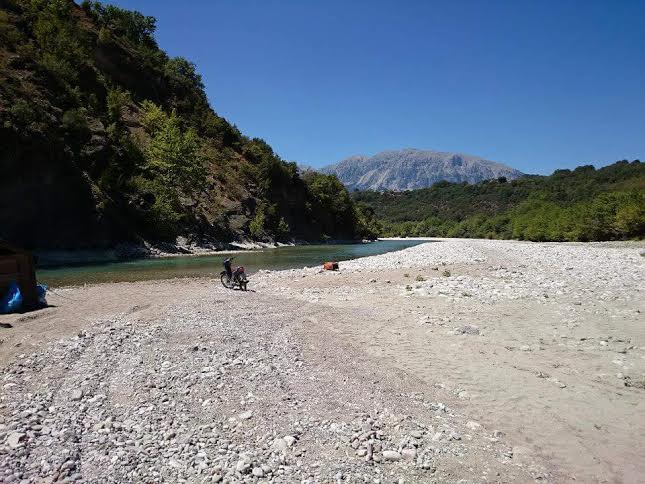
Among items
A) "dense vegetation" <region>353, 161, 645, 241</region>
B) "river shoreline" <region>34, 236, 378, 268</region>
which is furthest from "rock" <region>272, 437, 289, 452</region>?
"dense vegetation" <region>353, 161, 645, 241</region>

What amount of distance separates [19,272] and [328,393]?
45.0ft

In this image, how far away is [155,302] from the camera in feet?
56.5

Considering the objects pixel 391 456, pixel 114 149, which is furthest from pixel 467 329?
pixel 114 149

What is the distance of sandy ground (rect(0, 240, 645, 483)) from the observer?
19.1 ft

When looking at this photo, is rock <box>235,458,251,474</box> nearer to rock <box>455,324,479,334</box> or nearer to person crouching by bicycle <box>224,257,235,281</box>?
rock <box>455,324,479,334</box>

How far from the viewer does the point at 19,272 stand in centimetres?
1519

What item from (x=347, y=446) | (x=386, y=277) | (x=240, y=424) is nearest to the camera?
(x=347, y=446)

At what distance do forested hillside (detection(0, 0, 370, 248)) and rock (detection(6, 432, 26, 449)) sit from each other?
41.4m

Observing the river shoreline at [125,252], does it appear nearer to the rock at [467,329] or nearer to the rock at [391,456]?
the rock at [467,329]

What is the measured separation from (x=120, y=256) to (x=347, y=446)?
46921 mm

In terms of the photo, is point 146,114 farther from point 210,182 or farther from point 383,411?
point 383,411

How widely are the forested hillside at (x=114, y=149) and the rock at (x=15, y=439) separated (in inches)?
1628

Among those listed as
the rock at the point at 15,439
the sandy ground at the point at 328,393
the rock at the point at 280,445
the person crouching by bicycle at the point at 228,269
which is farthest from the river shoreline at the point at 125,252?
the rock at the point at 280,445

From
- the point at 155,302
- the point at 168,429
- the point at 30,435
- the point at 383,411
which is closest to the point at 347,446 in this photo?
the point at 383,411
